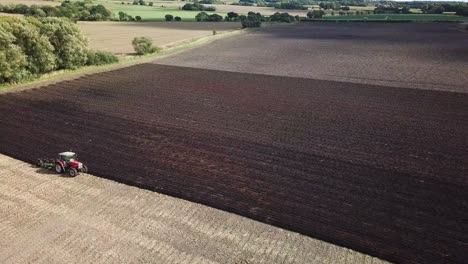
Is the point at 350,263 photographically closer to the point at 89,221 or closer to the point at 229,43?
the point at 89,221

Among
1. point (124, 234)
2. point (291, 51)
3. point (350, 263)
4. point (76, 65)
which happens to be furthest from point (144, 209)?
point (291, 51)

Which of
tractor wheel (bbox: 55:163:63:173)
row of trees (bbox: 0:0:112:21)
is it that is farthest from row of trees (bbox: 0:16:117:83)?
row of trees (bbox: 0:0:112:21)

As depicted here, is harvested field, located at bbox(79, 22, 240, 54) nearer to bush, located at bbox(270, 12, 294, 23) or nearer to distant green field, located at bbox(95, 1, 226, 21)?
distant green field, located at bbox(95, 1, 226, 21)

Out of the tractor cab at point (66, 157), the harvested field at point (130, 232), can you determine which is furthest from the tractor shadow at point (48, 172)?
the harvested field at point (130, 232)

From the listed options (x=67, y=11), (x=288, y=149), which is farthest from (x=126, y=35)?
(x=288, y=149)

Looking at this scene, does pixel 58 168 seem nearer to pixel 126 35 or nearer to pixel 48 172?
pixel 48 172

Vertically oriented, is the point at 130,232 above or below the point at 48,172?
below
